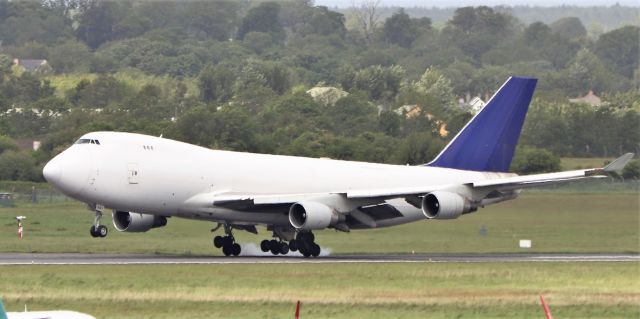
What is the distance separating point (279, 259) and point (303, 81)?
9118 cm

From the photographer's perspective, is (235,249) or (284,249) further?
(284,249)

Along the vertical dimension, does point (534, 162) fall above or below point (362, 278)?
above

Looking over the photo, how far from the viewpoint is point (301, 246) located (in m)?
46.8

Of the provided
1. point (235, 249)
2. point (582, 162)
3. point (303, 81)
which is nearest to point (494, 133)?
point (235, 249)

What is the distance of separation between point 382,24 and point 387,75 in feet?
261

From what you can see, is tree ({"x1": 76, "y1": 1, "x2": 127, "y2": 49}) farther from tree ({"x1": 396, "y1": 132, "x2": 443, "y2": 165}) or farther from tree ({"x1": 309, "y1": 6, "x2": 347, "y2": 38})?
tree ({"x1": 396, "y1": 132, "x2": 443, "y2": 165})

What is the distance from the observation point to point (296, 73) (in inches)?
5482

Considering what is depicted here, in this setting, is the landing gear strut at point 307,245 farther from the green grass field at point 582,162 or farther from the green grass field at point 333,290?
the green grass field at point 582,162

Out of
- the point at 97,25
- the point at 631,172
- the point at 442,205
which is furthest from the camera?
the point at 97,25

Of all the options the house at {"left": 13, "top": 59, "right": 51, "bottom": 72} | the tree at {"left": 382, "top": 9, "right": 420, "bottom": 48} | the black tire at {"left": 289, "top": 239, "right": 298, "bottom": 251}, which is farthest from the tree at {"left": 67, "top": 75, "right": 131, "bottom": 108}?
the tree at {"left": 382, "top": 9, "right": 420, "bottom": 48}

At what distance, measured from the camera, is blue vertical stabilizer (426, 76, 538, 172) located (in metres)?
51.3

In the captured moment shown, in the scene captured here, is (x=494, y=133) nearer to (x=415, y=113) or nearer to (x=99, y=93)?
(x=415, y=113)

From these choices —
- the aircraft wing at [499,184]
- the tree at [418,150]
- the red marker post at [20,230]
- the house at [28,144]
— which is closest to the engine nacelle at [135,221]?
the aircraft wing at [499,184]

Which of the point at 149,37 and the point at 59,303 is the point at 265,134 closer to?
the point at 59,303
